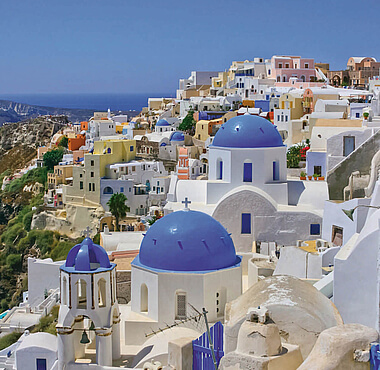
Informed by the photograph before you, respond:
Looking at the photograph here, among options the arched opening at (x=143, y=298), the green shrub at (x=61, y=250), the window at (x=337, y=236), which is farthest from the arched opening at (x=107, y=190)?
the arched opening at (x=143, y=298)

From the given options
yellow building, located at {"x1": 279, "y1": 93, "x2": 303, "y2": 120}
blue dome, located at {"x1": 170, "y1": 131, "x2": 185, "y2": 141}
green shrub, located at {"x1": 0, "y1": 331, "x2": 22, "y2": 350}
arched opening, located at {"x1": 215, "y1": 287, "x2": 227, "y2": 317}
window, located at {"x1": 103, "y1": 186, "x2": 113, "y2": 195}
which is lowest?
green shrub, located at {"x1": 0, "y1": 331, "x2": 22, "y2": 350}

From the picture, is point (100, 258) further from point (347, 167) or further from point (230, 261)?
point (347, 167)

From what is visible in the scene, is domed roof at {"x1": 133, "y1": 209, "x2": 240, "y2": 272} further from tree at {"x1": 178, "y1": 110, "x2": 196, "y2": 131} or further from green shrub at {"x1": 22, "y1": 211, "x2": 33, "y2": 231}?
tree at {"x1": 178, "y1": 110, "x2": 196, "y2": 131}

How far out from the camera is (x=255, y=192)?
21.3 m

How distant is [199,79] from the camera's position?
8019 centimetres

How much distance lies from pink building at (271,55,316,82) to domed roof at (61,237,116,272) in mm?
49832

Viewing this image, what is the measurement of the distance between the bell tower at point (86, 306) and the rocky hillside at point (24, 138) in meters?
56.9

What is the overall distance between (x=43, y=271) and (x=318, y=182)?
12789 mm

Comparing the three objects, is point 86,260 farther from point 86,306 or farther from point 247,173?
point 247,173

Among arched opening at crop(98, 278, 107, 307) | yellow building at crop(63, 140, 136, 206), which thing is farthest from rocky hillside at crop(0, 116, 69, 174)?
arched opening at crop(98, 278, 107, 307)

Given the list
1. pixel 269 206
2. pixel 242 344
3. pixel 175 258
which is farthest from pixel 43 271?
pixel 242 344

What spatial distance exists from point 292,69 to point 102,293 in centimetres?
5161

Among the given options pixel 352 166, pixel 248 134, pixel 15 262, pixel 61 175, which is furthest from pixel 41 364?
pixel 61 175

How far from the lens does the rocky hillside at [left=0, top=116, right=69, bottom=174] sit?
71688mm
